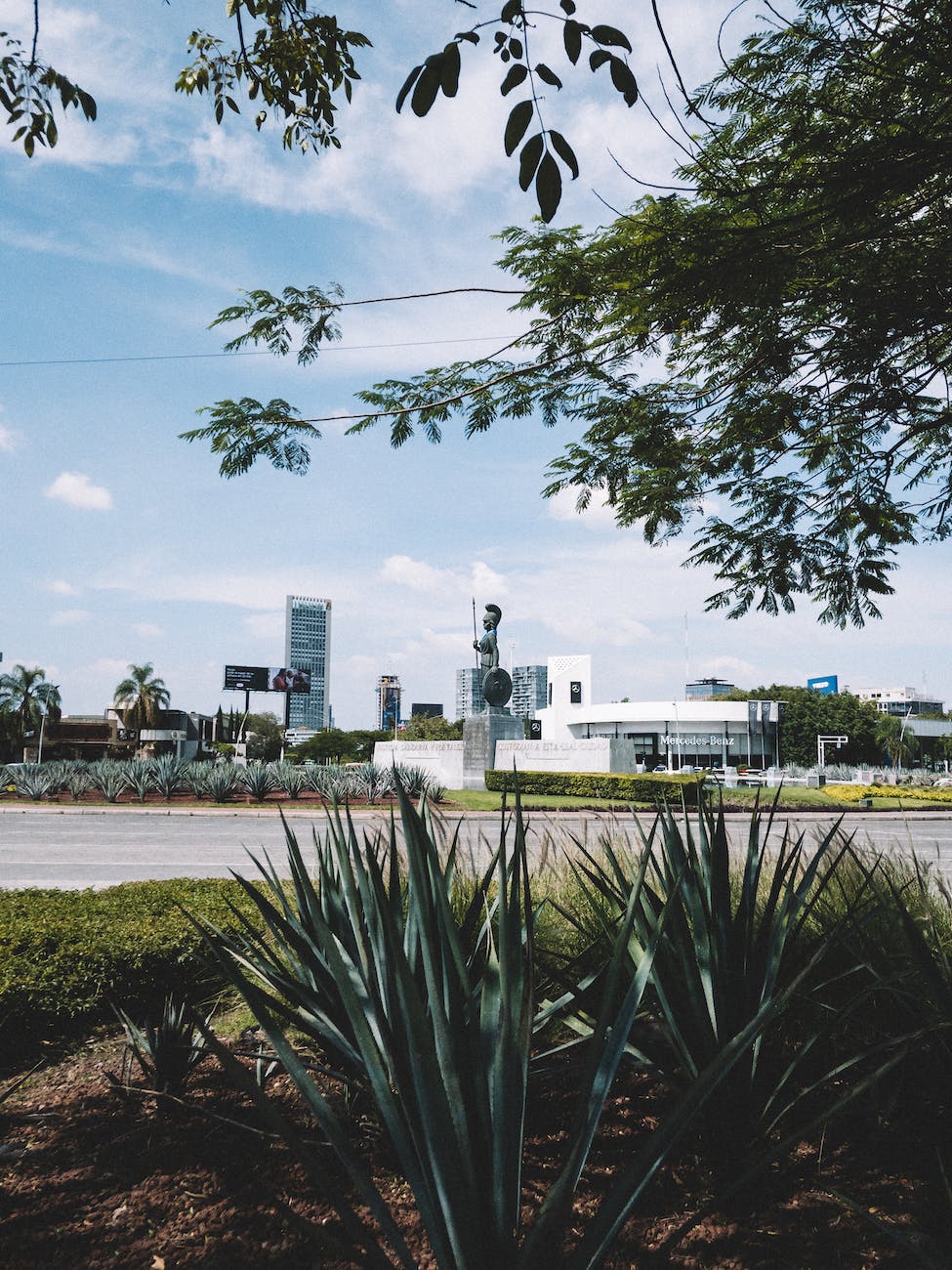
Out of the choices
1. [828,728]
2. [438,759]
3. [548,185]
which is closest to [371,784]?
[438,759]

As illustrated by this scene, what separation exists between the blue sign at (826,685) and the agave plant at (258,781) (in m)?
73.9

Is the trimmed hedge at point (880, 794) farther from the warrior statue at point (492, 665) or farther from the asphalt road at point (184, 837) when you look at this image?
the warrior statue at point (492, 665)

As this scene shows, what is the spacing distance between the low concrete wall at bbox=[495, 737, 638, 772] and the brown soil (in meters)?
26.5

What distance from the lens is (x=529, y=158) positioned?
241 centimetres

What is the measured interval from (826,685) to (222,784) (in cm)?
7772

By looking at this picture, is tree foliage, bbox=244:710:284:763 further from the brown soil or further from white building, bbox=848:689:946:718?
white building, bbox=848:689:946:718

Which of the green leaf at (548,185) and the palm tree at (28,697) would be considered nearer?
the green leaf at (548,185)

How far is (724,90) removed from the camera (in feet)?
14.5

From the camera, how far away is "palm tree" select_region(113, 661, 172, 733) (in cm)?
6159

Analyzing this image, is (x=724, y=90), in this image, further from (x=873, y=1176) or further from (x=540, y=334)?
(x=873, y=1176)

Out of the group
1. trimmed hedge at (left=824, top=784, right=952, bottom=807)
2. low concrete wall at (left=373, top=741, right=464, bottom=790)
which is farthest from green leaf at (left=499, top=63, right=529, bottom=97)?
low concrete wall at (left=373, top=741, right=464, bottom=790)

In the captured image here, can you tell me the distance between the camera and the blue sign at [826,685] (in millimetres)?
85644

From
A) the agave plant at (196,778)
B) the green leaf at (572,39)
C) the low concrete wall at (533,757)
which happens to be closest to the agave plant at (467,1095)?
the green leaf at (572,39)

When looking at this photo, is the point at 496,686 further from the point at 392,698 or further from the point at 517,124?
the point at 392,698
